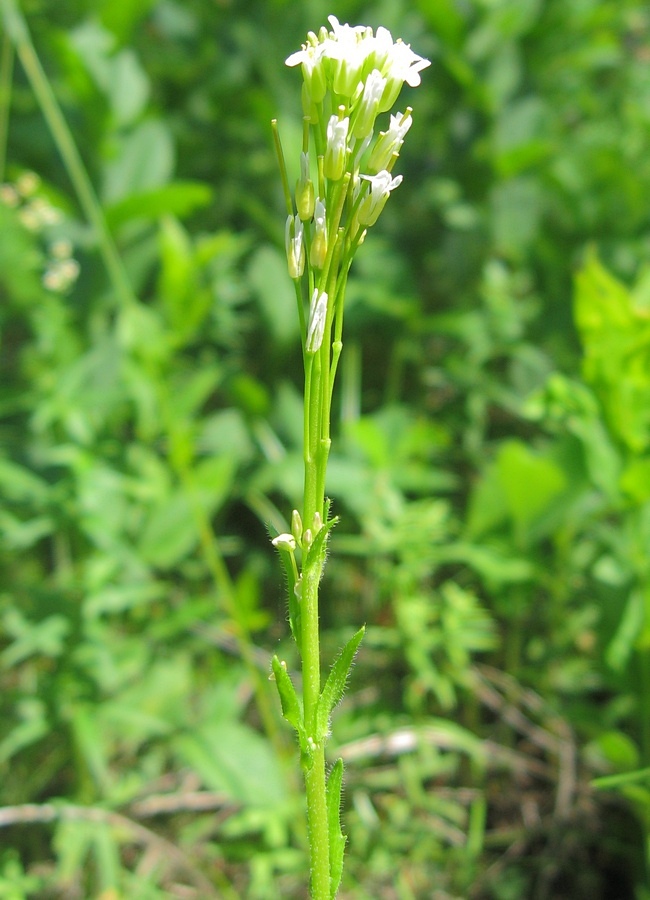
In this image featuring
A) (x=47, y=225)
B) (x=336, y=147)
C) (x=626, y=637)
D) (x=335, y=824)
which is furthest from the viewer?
(x=47, y=225)

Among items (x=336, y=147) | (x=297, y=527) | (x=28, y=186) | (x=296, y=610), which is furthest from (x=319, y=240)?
(x=28, y=186)


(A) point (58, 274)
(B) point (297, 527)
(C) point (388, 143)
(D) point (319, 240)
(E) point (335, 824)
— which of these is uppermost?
(A) point (58, 274)

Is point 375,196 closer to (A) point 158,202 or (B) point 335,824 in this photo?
(B) point 335,824

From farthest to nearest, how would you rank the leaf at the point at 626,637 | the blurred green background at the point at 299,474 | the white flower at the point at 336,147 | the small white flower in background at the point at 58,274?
the small white flower in background at the point at 58,274 → the blurred green background at the point at 299,474 → the leaf at the point at 626,637 → the white flower at the point at 336,147

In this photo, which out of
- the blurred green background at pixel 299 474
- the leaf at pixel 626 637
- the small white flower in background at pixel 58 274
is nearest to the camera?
the leaf at pixel 626 637

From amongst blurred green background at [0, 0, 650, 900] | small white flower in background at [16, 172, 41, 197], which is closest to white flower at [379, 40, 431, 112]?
blurred green background at [0, 0, 650, 900]

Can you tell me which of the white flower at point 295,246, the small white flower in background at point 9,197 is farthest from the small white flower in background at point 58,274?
the white flower at point 295,246

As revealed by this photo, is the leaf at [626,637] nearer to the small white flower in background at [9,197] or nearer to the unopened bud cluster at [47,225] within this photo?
the unopened bud cluster at [47,225]

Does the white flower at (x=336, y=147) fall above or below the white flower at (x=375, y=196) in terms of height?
above
